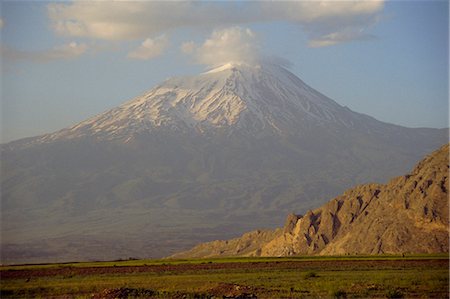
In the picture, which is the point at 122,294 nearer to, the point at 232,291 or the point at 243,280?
the point at 232,291

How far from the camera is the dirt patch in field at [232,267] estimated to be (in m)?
41.2

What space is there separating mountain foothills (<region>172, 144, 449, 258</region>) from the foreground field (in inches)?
927

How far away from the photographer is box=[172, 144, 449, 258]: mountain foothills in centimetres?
6731

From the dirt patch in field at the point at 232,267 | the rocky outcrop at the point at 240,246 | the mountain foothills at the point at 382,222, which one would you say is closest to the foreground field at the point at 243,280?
the dirt patch in field at the point at 232,267

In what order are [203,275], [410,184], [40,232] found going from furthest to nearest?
[40,232] → [410,184] → [203,275]

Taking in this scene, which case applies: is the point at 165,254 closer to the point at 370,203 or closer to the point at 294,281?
the point at 370,203

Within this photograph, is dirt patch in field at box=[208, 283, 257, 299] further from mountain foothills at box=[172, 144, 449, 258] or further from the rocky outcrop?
the rocky outcrop

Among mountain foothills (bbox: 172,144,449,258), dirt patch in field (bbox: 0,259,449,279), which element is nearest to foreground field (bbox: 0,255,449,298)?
dirt patch in field (bbox: 0,259,449,279)

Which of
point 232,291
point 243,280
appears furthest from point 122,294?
point 243,280

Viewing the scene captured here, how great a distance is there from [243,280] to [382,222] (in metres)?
41.1

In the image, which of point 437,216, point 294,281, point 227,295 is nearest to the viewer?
point 227,295

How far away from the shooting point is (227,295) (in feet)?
93.9

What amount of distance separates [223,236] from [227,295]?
14118cm

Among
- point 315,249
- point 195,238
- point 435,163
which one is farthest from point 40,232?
point 435,163
